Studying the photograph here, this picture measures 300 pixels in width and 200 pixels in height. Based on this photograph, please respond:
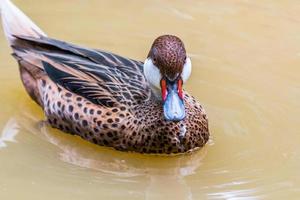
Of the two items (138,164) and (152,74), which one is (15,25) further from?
(138,164)

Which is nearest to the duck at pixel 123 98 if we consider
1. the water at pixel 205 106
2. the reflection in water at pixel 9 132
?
the water at pixel 205 106

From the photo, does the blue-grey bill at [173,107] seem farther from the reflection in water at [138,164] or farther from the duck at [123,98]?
the reflection in water at [138,164]

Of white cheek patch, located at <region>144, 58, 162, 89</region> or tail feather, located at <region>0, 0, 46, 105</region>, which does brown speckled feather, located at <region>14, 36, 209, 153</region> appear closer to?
tail feather, located at <region>0, 0, 46, 105</region>

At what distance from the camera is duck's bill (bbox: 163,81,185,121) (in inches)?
251

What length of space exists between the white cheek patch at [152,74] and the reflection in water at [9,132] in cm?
116

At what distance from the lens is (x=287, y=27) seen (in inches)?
356

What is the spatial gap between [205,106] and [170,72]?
106 centimetres

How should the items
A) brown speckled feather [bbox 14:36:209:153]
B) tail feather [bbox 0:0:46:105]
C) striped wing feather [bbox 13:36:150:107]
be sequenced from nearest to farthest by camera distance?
brown speckled feather [bbox 14:36:209:153] → striped wing feather [bbox 13:36:150:107] → tail feather [bbox 0:0:46:105]

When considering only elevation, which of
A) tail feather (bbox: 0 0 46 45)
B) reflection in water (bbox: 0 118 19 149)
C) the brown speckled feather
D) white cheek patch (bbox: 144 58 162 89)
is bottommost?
reflection in water (bbox: 0 118 19 149)

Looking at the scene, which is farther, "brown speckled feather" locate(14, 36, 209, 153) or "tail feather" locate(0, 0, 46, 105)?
"tail feather" locate(0, 0, 46, 105)

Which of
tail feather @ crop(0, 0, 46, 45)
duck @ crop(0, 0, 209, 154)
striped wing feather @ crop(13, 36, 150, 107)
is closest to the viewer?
duck @ crop(0, 0, 209, 154)

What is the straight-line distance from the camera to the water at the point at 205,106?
634 centimetres

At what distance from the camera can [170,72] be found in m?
6.47

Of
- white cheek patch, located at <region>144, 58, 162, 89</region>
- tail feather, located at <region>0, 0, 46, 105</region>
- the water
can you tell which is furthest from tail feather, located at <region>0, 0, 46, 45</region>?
white cheek patch, located at <region>144, 58, 162, 89</region>
